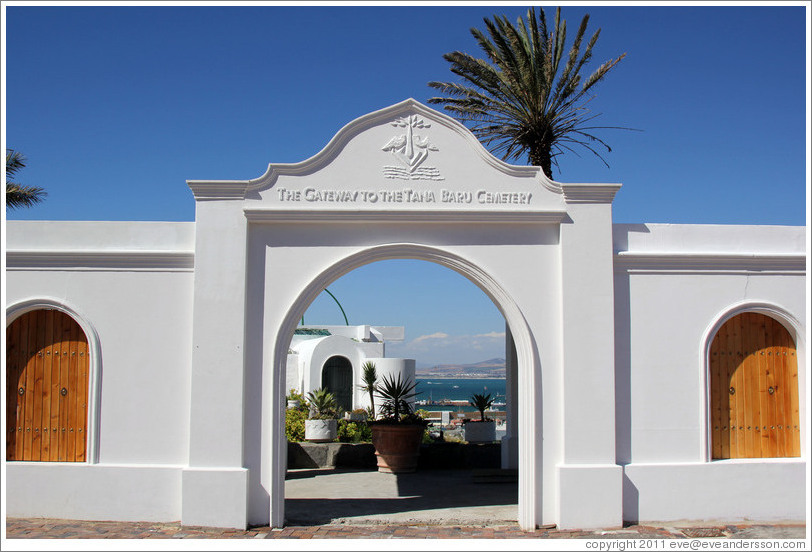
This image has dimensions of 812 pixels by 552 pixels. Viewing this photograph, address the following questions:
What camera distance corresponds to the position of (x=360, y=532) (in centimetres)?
912

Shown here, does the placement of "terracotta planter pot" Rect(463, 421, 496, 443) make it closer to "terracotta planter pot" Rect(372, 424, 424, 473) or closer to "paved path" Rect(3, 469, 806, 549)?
"terracotta planter pot" Rect(372, 424, 424, 473)

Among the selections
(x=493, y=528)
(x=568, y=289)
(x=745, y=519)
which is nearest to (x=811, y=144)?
(x=568, y=289)

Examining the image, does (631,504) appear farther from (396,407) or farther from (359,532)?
(396,407)

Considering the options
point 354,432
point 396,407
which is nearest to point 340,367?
point 354,432

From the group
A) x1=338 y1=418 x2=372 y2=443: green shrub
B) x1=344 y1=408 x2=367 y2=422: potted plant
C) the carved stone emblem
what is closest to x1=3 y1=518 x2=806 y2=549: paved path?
the carved stone emblem

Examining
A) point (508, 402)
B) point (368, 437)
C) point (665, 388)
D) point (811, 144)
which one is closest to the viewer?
point (811, 144)

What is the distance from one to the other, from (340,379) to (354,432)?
624 centimetres

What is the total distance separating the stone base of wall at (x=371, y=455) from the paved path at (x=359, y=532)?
520 centimetres

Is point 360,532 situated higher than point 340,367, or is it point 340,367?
point 340,367

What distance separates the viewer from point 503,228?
971 centimetres

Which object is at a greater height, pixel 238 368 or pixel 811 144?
pixel 811 144

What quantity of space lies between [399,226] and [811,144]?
5137mm

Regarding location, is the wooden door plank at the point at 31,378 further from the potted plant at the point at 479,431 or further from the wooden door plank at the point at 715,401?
the wooden door plank at the point at 715,401

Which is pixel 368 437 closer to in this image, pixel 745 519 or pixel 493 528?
pixel 493 528
